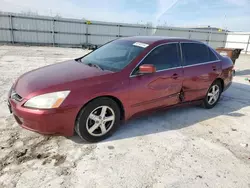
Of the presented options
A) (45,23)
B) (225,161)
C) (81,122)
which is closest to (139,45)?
(81,122)

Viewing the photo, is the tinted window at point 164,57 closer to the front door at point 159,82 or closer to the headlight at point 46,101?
the front door at point 159,82

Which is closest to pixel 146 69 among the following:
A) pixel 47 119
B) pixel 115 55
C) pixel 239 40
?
pixel 115 55

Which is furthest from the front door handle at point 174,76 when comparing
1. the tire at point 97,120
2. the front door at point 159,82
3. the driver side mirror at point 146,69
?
the tire at point 97,120

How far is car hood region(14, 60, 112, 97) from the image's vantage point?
2.58 m

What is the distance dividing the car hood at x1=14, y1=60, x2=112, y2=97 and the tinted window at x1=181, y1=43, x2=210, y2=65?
5.61ft

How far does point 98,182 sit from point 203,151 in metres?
1.58

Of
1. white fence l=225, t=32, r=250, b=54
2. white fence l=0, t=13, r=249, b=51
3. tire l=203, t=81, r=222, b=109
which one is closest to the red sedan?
tire l=203, t=81, r=222, b=109

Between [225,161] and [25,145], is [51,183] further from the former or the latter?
[225,161]

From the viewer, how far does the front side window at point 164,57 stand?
328 centimetres

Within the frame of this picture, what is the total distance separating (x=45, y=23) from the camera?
1570cm

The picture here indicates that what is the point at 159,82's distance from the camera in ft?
10.8

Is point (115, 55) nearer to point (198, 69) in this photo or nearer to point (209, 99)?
point (198, 69)

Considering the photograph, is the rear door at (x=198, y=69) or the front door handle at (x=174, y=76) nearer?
the front door handle at (x=174, y=76)

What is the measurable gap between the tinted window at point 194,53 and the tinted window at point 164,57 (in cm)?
22
